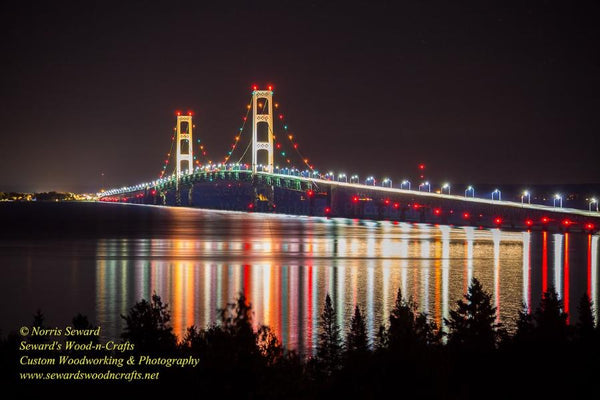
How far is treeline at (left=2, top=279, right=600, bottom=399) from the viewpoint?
8.49m

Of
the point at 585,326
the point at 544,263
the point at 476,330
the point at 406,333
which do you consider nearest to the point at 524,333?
the point at 476,330

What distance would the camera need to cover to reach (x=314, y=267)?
34.0 meters

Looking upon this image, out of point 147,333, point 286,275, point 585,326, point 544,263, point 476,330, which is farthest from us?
point 544,263

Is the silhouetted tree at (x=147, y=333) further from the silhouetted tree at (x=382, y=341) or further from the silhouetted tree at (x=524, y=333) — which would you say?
the silhouetted tree at (x=524, y=333)

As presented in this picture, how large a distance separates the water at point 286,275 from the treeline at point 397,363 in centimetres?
466

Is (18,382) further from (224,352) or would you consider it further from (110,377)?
(224,352)

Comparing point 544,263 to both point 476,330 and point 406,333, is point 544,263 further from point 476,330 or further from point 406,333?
point 406,333

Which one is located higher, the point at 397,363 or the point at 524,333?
the point at 397,363

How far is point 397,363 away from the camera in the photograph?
971 centimetres

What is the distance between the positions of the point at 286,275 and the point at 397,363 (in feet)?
68.7

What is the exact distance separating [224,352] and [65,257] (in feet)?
107

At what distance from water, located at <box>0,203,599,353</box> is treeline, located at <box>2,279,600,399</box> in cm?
466

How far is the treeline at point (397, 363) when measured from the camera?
27.9ft

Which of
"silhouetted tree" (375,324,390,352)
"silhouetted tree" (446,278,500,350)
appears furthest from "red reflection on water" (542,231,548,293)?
"silhouetted tree" (375,324,390,352)
